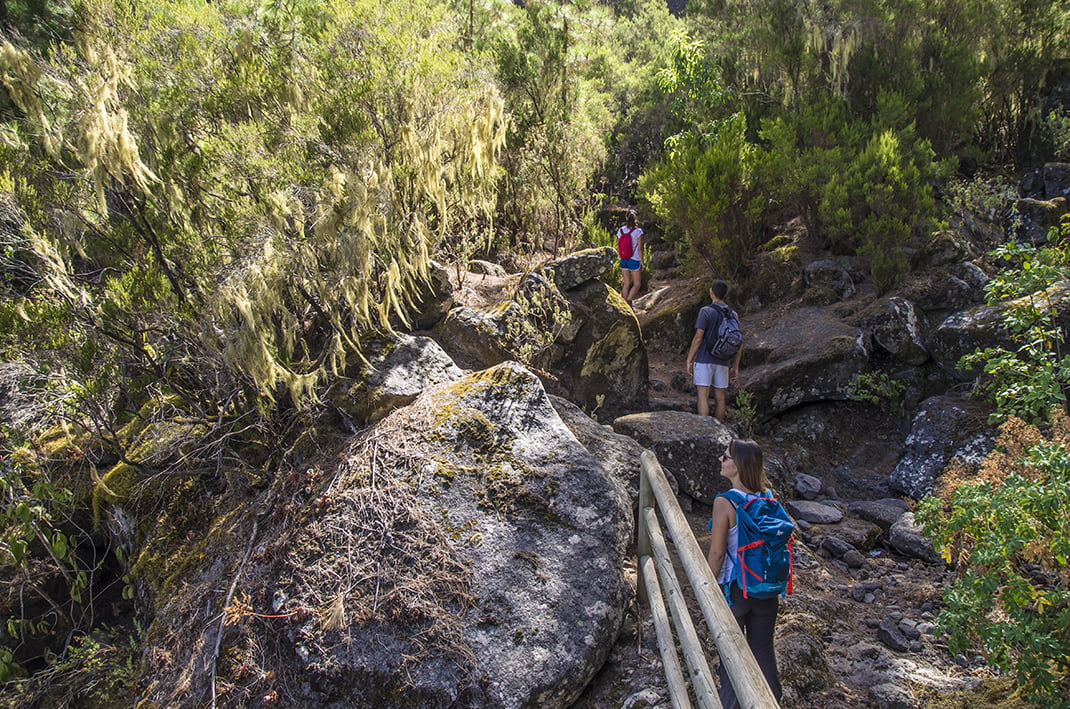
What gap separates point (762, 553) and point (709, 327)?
3918 millimetres

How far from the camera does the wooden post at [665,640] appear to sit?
2.87 m

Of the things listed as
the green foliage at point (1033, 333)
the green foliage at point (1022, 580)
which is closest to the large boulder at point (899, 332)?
the green foliage at point (1033, 333)

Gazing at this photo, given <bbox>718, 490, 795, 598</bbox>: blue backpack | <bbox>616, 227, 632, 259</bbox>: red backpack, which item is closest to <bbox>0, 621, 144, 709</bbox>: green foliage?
<bbox>718, 490, 795, 598</bbox>: blue backpack

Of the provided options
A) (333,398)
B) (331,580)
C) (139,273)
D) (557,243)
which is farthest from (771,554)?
(557,243)

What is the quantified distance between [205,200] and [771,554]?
499cm

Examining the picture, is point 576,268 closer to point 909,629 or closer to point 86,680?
point 909,629

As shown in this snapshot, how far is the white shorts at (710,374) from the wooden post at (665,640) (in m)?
3.26

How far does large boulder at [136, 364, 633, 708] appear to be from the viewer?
3.42 meters

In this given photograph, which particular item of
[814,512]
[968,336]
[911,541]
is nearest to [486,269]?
[814,512]

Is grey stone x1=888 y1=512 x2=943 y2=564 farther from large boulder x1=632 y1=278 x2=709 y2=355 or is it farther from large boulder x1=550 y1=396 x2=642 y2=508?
large boulder x1=632 y1=278 x2=709 y2=355

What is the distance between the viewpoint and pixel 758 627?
314 centimetres

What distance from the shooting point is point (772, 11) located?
12273 mm

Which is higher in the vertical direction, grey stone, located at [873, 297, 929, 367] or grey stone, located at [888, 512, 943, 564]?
grey stone, located at [873, 297, 929, 367]

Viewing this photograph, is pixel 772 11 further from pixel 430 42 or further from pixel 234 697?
pixel 234 697
